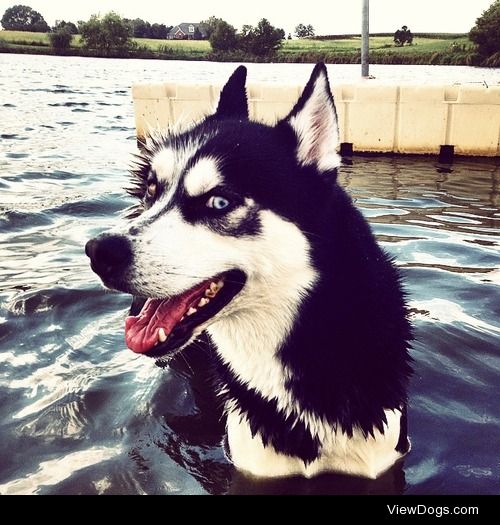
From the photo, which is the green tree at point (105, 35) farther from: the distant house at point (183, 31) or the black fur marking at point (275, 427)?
the black fur marking at point (275, 427)

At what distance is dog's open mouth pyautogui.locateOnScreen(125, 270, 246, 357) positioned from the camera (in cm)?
281

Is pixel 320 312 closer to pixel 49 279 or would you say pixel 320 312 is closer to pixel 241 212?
pixel 241 212

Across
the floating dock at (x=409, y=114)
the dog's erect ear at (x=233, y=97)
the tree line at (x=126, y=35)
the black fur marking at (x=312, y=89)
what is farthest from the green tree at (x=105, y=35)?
the black fur marking at (x=312, y=89)

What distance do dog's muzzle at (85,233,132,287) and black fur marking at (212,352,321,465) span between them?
973 millimetres

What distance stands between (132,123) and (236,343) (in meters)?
17.3

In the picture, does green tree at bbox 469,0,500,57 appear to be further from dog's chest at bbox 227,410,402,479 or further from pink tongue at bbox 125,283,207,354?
pink tongue at bbox 125,283,207,354

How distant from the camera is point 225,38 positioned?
307 ft

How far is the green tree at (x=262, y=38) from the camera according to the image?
3349 inches

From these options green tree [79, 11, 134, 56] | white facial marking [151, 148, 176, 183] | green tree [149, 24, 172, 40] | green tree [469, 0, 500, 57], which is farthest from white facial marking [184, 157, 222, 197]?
green tree [149, 24, 172, 40]

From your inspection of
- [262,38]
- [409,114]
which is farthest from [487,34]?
[409,114]

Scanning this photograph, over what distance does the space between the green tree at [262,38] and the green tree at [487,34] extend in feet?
117

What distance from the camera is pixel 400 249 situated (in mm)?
7148

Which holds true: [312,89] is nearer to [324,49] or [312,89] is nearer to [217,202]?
[217,202]
